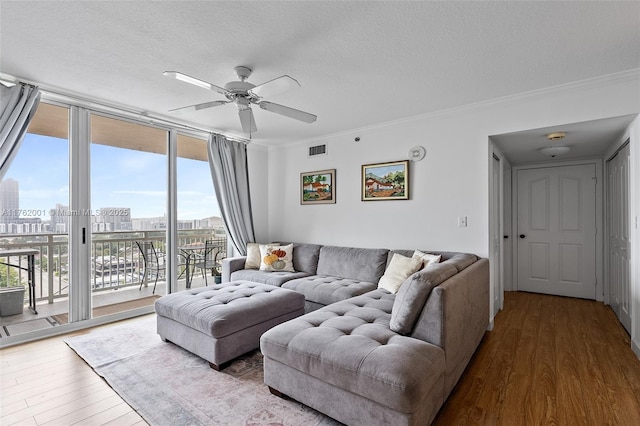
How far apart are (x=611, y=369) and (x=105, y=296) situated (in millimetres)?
5262

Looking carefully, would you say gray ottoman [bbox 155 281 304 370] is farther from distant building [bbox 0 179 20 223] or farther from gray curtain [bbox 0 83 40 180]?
gray curtain [bbox 0 83 40 180]

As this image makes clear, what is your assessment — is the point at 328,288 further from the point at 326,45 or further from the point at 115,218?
the point at 115,218

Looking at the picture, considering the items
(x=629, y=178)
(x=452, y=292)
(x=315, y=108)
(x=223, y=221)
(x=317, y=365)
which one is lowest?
(x=317, y=365)

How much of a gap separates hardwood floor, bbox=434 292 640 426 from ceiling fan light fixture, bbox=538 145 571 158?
6.48 feet

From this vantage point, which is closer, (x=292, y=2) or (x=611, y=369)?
(x=292, y=2)

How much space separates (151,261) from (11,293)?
4.78 feet

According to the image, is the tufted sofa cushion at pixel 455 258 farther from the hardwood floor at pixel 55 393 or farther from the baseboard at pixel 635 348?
the hardwood floor at pixel 55 393

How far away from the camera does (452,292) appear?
2021 mm

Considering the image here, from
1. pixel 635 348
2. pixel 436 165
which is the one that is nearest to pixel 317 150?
pixel 436 165

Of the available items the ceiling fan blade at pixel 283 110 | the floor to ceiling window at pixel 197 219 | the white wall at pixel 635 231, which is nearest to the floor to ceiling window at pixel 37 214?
the floor to ceiling window at pixel 197 219

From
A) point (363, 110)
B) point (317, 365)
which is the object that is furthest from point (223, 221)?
point (317, 365)

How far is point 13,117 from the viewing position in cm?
274

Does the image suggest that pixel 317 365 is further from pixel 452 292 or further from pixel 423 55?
pixel 423 55

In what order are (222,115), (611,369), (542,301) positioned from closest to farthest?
(611,369) → (222,115) → (542,301)
